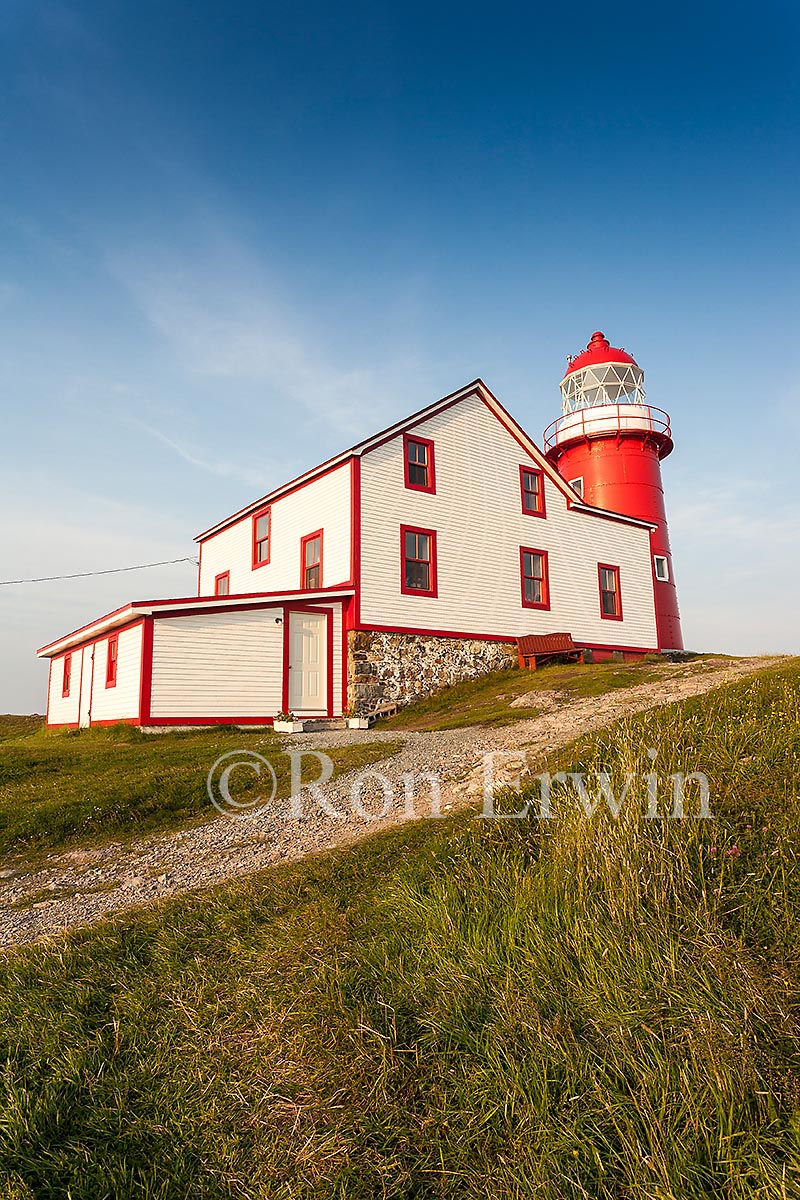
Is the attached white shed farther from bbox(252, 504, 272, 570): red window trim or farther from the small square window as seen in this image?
the small square window

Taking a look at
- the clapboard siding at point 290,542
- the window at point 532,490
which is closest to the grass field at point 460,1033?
the clapboard siding at point 290,542

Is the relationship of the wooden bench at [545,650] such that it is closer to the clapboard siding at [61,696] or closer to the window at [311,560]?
the window at [311,560]

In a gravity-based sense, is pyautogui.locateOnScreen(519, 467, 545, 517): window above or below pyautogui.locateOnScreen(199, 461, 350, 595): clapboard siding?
above

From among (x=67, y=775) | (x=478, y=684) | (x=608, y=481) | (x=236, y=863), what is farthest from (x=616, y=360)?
(x=236, y=863)

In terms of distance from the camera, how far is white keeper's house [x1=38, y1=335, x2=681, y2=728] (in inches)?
781

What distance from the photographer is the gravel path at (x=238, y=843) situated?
7080 millimetres

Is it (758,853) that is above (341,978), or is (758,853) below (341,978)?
above

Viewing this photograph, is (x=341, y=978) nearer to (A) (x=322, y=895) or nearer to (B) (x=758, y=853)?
(A) (x=322, y=895)

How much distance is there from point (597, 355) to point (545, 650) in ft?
48.6

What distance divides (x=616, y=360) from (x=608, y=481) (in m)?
5.39

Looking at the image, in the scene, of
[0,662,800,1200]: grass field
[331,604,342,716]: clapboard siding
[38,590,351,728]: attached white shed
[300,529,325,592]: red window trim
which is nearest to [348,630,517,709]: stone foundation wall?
[331,604,342,716]: clapboard siding

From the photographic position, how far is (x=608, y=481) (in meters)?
30.2

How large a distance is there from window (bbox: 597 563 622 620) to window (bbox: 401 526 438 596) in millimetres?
7697

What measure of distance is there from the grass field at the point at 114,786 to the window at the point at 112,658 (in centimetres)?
409
